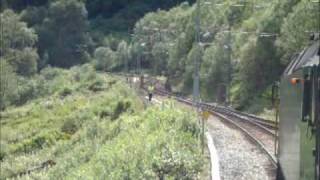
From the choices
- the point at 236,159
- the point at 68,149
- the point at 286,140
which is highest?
the point at 286,140

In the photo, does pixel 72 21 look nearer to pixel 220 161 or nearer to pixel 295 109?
pixel 220 161

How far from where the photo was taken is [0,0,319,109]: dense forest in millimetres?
47812

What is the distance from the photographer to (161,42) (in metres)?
80.8

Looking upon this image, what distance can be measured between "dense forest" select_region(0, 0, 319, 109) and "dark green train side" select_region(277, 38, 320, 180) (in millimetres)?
12947

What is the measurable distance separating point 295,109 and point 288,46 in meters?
→ 29.7

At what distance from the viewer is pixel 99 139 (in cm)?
3403

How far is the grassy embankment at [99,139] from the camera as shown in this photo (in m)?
18.2

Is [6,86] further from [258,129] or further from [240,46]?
[258,129]

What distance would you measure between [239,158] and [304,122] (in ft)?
40.5

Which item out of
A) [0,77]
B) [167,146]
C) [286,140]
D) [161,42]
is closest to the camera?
[286,140]

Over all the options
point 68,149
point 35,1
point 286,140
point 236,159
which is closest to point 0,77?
point 68,149

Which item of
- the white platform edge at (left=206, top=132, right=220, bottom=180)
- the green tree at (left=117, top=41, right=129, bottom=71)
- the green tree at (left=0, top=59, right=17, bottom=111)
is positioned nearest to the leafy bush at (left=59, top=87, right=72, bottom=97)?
the green tree at (left=0, top=59, right=17, bottom=111)

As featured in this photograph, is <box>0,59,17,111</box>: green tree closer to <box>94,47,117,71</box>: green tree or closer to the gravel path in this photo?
<box>94,47,117,71</box>: green tree

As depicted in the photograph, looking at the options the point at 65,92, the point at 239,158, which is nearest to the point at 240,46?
the point at 65,92
